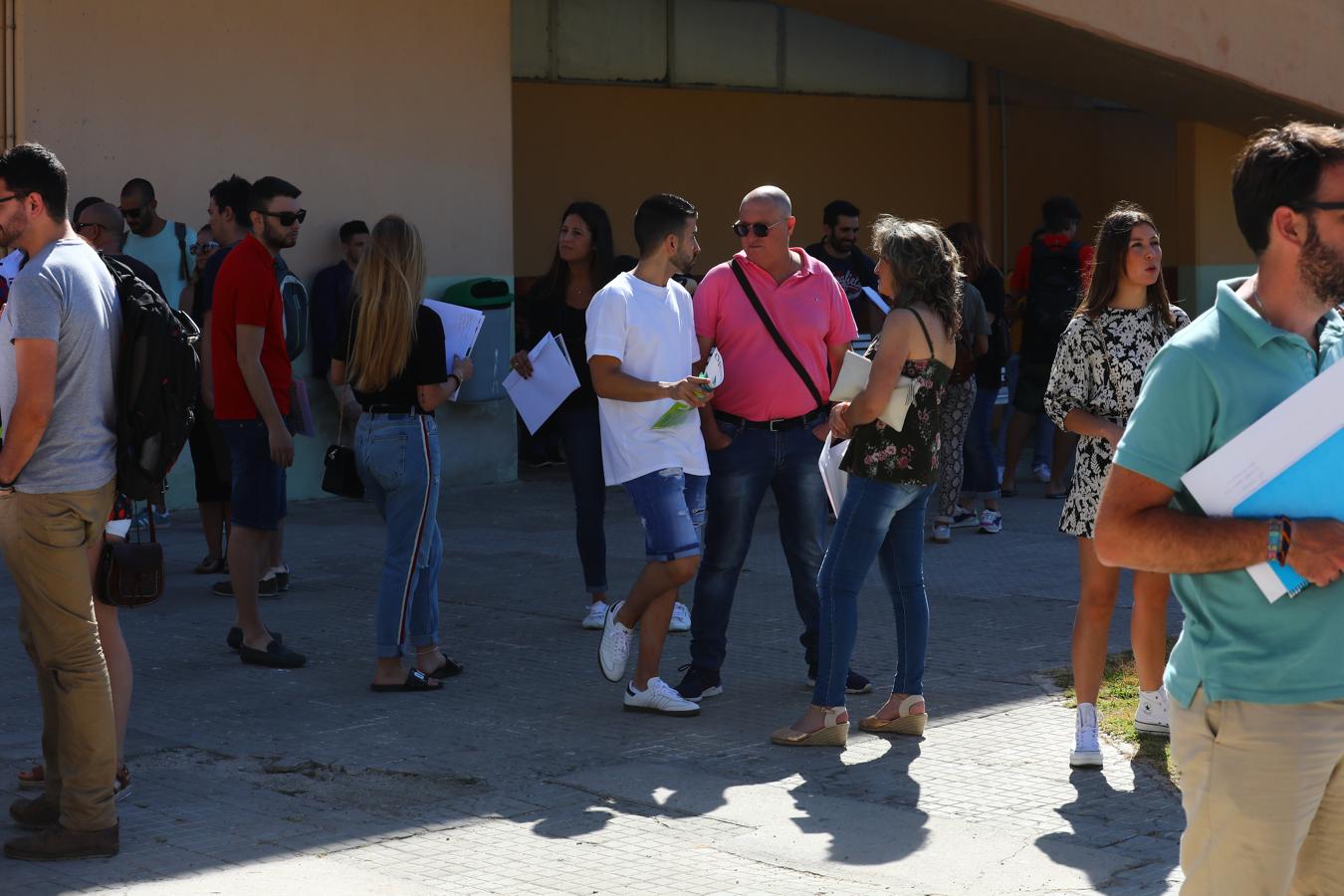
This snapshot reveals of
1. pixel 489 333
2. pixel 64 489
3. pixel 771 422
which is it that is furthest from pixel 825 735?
pixel 489 333

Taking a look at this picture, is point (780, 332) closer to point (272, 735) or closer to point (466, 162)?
point (272, 735)

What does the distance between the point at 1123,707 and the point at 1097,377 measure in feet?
4.64

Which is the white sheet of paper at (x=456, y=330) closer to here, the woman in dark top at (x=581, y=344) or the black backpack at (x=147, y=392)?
the woman in dark top at (x=581, y=344)

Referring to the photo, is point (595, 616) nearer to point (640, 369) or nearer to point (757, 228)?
point (640, 369)

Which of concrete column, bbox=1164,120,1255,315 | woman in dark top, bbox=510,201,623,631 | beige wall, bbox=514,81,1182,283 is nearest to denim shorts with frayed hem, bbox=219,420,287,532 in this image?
woman in dark top, bbox=510,201,623,631

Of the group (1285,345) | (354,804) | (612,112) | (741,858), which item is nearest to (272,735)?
(354,804)

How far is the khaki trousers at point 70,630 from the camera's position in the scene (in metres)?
4.81

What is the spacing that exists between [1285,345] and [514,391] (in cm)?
524

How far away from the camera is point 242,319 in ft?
23.8

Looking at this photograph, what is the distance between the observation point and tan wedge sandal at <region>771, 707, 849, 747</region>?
607 cm

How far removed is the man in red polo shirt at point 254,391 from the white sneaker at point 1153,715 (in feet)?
11.3

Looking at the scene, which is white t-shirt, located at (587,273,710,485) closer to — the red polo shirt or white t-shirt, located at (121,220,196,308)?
the red polo shirt

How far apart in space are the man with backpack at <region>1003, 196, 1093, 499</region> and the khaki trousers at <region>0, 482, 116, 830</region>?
8398 mm

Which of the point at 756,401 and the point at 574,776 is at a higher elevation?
the point at 756,401
